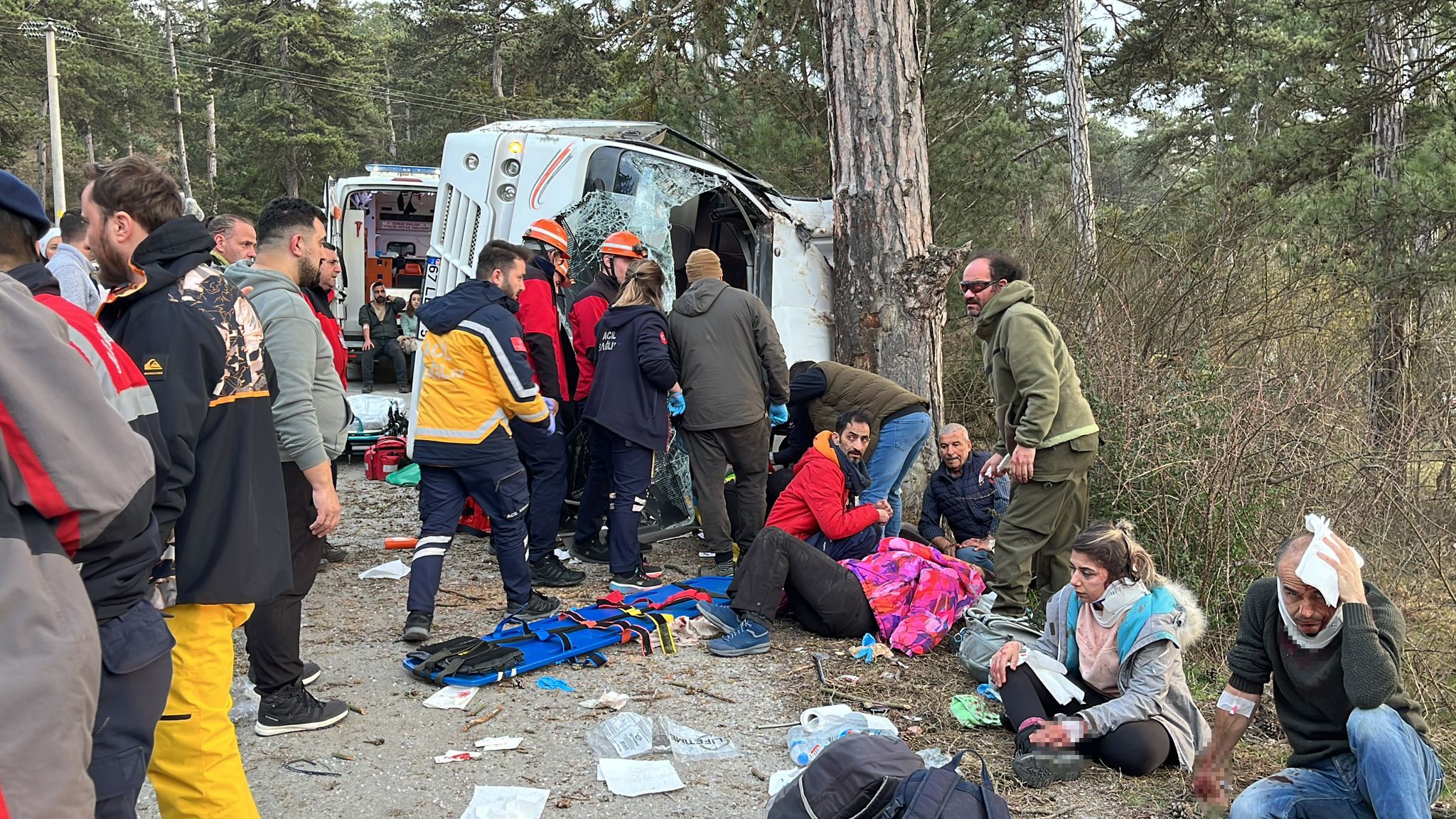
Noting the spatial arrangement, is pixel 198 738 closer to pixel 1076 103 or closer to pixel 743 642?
pixel 743 642

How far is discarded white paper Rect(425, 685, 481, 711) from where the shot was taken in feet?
13.9

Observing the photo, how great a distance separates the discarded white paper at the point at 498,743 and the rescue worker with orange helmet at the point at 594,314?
8.25 ft

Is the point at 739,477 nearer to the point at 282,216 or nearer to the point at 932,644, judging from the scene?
the point at 932,644

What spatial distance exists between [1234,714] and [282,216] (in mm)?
3730

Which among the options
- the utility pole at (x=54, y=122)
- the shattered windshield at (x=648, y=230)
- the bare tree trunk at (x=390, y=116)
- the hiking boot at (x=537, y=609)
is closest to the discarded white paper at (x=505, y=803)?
the hiking boot at (x=537, y=609)

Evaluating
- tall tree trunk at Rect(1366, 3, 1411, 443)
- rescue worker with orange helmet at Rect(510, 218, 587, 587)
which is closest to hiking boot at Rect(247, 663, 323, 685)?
rescue worker with orange helmet at Rect(510, 218, 587, 587)

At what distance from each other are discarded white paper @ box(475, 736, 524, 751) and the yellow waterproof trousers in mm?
1186

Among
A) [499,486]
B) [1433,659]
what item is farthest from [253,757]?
[1433,659]

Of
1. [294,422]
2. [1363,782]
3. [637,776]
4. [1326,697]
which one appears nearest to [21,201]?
[294,422]

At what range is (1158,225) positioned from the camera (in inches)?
386

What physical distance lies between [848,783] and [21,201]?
240 centimetres

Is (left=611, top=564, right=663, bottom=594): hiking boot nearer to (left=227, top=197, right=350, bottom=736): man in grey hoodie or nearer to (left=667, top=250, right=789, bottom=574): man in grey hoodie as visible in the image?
(left=667, top=250, right=789, bottom=574): man in grey hoodie

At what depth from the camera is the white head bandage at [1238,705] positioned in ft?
11.0

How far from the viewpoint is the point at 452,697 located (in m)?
4.29
